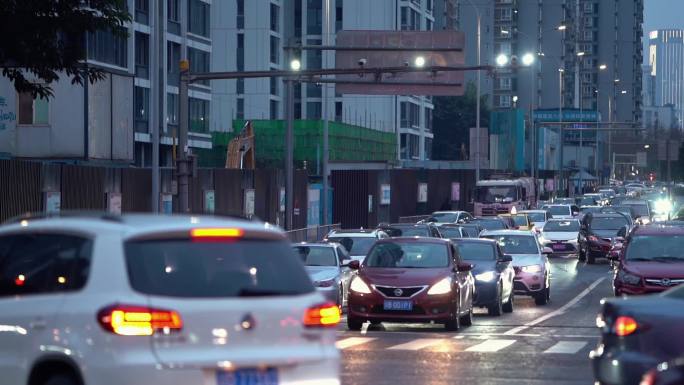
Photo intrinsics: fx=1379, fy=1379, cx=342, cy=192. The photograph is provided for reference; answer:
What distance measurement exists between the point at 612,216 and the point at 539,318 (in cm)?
2370

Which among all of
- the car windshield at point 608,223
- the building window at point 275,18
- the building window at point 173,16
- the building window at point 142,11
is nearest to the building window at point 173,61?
the building window at point 173,16

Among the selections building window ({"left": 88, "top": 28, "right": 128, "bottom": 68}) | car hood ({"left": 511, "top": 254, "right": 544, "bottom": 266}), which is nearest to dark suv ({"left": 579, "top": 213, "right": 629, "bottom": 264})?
car hood ({"left": 511, "top": 254, "right": 544, "bottom": 266})

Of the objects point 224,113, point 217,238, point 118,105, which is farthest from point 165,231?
point 224,113

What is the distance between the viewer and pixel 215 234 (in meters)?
9.52

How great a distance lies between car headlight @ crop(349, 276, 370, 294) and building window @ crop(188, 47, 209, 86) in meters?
44.9

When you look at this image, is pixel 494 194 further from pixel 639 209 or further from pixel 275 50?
pixel 275 50

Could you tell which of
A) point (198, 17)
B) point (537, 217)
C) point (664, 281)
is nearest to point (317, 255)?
point (664, 281)

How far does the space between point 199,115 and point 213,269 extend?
62.5 meters

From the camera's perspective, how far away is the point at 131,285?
9188 mm

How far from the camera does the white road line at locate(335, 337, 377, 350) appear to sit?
20.2 meters

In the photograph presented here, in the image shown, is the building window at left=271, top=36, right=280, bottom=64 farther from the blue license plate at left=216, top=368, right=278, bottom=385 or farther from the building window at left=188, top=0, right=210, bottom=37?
the blue license plate at left=216, top=368, right=278, bottom=385

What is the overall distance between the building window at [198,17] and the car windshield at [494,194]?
1621 centimetres

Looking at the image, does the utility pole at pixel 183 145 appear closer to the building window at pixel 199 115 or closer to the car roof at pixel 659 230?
the car roof at pixel 659 230

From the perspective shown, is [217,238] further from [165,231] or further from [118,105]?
[118,105]
